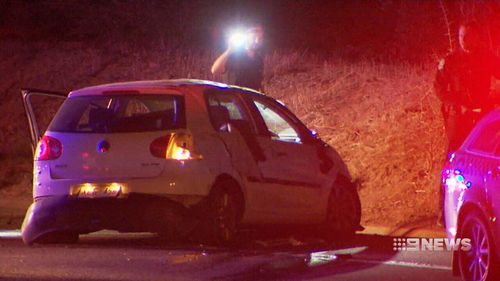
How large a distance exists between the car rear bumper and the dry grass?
412 centimetres

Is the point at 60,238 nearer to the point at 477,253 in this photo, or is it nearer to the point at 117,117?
the point at 117,117

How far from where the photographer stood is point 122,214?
11.7 meters

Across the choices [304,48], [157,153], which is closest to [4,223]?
[157,153]

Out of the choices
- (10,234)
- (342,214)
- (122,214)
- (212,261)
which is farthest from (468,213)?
(10,234)

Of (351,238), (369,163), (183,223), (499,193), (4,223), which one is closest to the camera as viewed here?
(499,193)

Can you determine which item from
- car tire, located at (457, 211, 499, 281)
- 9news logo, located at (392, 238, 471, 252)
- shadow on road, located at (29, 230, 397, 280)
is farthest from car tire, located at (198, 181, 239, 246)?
car tire, located at (457, 211, 499, 281)

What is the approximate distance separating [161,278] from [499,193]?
277 centimetres

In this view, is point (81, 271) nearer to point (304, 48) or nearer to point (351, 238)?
point (351, 238)

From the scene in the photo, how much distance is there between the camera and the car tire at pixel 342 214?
Answer: 13656mm

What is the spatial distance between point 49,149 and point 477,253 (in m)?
4.50

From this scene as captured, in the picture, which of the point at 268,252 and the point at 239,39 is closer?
the point at 268,252

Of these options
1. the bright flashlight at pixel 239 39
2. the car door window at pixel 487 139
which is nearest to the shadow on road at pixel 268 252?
the car door window at pixel 487 139

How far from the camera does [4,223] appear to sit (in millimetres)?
15766

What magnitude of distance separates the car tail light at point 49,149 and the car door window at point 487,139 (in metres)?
4.06
